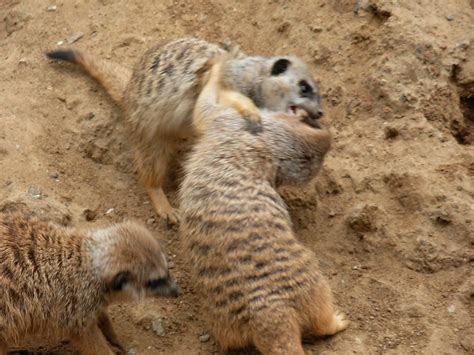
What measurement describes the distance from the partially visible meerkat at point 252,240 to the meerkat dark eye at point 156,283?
0.11 meters

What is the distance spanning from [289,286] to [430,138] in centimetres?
118

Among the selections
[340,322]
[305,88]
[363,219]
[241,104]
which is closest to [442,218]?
[363,219]

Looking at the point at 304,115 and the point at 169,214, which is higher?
the point at 304,115

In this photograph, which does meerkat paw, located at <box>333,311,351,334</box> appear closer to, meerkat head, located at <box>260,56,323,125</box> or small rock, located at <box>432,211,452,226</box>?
small rock, located at <box>432,211,452,226</box>

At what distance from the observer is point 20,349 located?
281cm

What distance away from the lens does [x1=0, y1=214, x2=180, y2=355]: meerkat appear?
248cm

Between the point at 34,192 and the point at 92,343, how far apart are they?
83cm

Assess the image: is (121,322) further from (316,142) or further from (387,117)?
(387,117)

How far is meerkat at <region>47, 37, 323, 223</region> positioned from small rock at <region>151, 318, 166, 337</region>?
61 cm

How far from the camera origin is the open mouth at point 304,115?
305 centimetres

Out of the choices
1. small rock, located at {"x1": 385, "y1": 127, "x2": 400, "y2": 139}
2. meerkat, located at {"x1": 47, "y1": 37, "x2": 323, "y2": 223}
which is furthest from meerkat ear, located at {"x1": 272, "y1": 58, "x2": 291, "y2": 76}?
small rock, located at {"x1": 385, "y1": 127, "x2": 400, "y2": 139}

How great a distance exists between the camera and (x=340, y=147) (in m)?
3.33

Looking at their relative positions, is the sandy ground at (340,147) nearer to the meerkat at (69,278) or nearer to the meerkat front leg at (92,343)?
the meerkat front leg at (92,343)

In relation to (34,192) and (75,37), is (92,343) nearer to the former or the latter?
(34,192)
